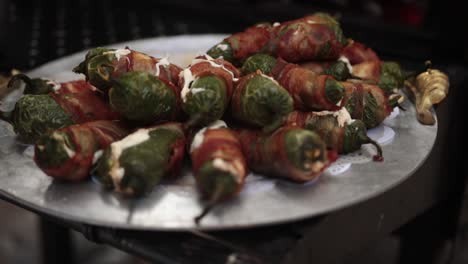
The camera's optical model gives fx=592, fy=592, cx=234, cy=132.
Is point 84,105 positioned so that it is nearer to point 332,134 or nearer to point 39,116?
point 39,116

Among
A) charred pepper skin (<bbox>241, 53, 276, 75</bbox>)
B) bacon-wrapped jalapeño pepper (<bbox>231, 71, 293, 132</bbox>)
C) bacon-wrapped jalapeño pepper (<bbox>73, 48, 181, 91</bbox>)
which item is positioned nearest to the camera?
bacon-wrapped jalapeño pepper (<bbox>231, 71, 293, 132</bbox>)

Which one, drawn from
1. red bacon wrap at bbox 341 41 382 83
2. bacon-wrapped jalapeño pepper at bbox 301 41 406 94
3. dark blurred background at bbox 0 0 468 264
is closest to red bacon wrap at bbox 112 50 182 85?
bacon-wrapped jalapeño pepper at bbox 301 41 406 94

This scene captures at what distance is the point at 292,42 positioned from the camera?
1.26 m

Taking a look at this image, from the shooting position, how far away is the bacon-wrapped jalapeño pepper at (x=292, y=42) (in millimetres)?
1256

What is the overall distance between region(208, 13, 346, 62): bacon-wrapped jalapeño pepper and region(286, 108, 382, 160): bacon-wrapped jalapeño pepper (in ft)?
0.69

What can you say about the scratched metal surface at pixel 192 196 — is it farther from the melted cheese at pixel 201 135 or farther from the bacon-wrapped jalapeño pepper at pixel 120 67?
the bacon-wrapped jalapeño pepper at pixel 120 67

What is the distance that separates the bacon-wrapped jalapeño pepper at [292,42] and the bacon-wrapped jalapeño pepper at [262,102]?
0.24 meters

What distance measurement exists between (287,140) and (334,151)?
101 millimetres

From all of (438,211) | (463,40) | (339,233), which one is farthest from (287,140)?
(463,40)

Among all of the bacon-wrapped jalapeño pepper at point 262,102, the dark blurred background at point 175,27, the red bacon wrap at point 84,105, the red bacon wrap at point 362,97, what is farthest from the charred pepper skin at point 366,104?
the dark blurred background at point 175,27

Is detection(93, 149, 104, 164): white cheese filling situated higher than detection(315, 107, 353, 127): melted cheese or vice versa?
detection(315, 107, 353, 127): melted cheese

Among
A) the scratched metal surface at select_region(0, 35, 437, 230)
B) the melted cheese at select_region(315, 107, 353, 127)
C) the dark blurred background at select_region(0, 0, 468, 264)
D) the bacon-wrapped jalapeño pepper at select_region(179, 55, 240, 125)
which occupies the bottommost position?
the dark blurred background at select_region(0, 0, 468, 264)

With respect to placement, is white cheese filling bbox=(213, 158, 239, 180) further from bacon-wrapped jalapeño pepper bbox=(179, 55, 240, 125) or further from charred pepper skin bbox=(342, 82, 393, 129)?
charred pepper skin bbox=(342, 82, 393, 129)

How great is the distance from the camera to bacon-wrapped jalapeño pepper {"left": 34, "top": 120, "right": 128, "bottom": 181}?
974 mm
